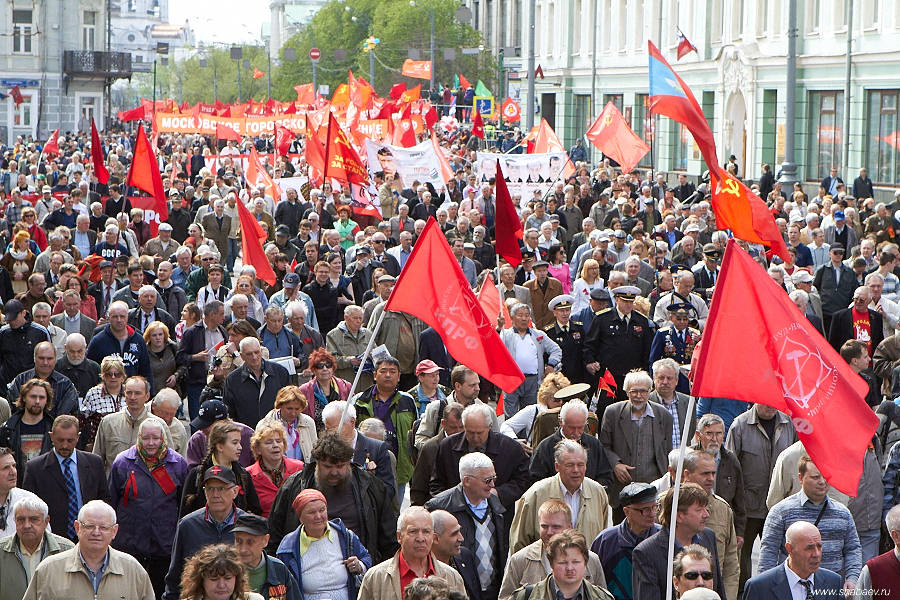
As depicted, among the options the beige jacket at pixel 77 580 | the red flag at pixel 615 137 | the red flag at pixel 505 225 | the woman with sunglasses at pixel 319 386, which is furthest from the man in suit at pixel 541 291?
the red flag at pixel 615 137

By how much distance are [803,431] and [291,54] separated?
7191 centimetres

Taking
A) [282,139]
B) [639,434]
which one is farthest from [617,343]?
[282,139]

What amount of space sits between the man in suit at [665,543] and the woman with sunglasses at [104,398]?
431cm

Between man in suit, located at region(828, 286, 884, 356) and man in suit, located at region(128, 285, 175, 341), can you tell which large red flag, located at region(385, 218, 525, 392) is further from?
man in suit, located at region(828, 286, 884, 356)

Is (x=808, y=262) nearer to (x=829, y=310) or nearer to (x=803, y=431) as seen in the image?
(x=829, y=310)

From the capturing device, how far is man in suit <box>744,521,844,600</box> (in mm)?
7023

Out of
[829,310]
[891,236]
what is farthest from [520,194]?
[829,310]

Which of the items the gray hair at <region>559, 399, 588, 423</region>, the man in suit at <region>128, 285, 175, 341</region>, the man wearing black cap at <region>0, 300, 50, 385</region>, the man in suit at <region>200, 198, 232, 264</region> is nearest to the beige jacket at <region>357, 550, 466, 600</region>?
the gray hair at <region>559, 399, 588, 423</region>

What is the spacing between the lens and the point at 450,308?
951 centimetres

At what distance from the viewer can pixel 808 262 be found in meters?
18.0

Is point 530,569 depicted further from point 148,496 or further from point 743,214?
point 743,214

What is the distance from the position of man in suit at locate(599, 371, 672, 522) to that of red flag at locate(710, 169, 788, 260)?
381 centimetres

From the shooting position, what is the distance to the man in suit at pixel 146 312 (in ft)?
43.6

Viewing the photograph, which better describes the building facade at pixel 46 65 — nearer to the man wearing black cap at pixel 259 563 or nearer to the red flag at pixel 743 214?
the red flag at pixel 743 214
